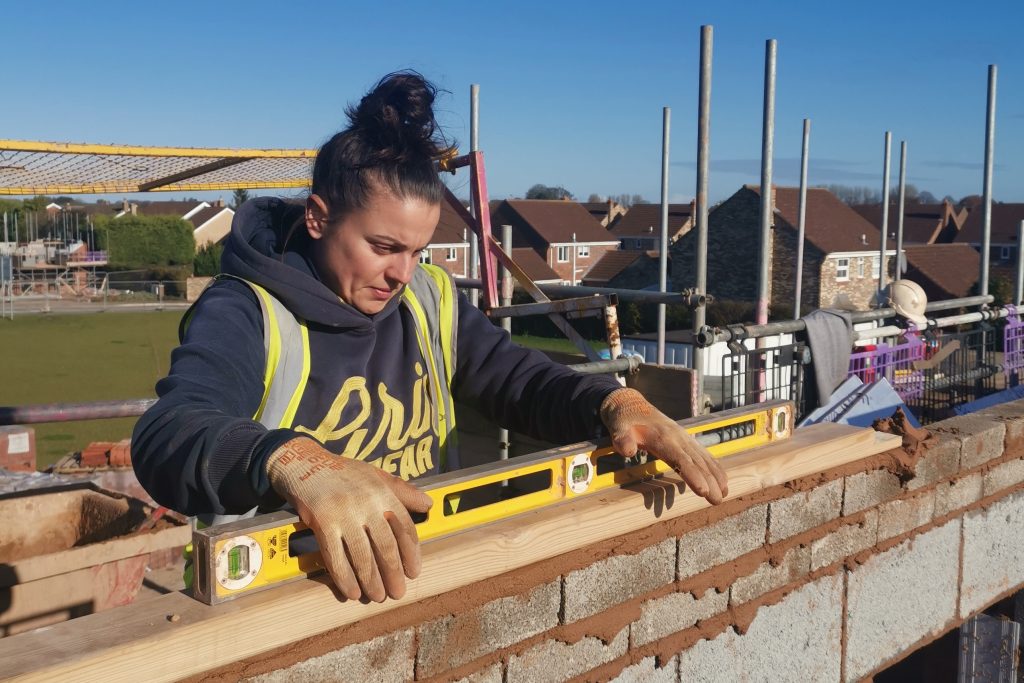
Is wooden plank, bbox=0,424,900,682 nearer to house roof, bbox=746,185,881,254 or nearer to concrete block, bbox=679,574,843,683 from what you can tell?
concrete block, bbox=679,574,843,683

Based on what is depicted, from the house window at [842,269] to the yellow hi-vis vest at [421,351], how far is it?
37411 mm

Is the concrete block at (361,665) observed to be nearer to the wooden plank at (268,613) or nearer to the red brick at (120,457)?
the wooden plank at (268,613)

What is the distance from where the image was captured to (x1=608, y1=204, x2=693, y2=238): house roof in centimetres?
5394

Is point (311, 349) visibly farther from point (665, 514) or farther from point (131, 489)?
point (131, 489)

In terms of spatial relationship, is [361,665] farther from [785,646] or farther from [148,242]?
[148,242]

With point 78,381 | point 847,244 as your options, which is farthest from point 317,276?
point 847,244

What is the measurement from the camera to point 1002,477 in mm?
4543

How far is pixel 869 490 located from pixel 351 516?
2483mm

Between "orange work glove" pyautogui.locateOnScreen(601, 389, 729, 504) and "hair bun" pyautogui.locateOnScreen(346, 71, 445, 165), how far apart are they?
861mm

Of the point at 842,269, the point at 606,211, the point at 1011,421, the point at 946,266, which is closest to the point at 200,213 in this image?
the point at 606,211

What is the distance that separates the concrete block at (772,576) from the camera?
3.05m

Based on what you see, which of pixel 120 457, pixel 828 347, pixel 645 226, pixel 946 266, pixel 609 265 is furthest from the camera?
pixel 645 226

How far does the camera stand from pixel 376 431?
2.54 meters

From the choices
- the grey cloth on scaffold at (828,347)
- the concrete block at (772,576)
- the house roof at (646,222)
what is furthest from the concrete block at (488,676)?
the house roof at (646,222)
